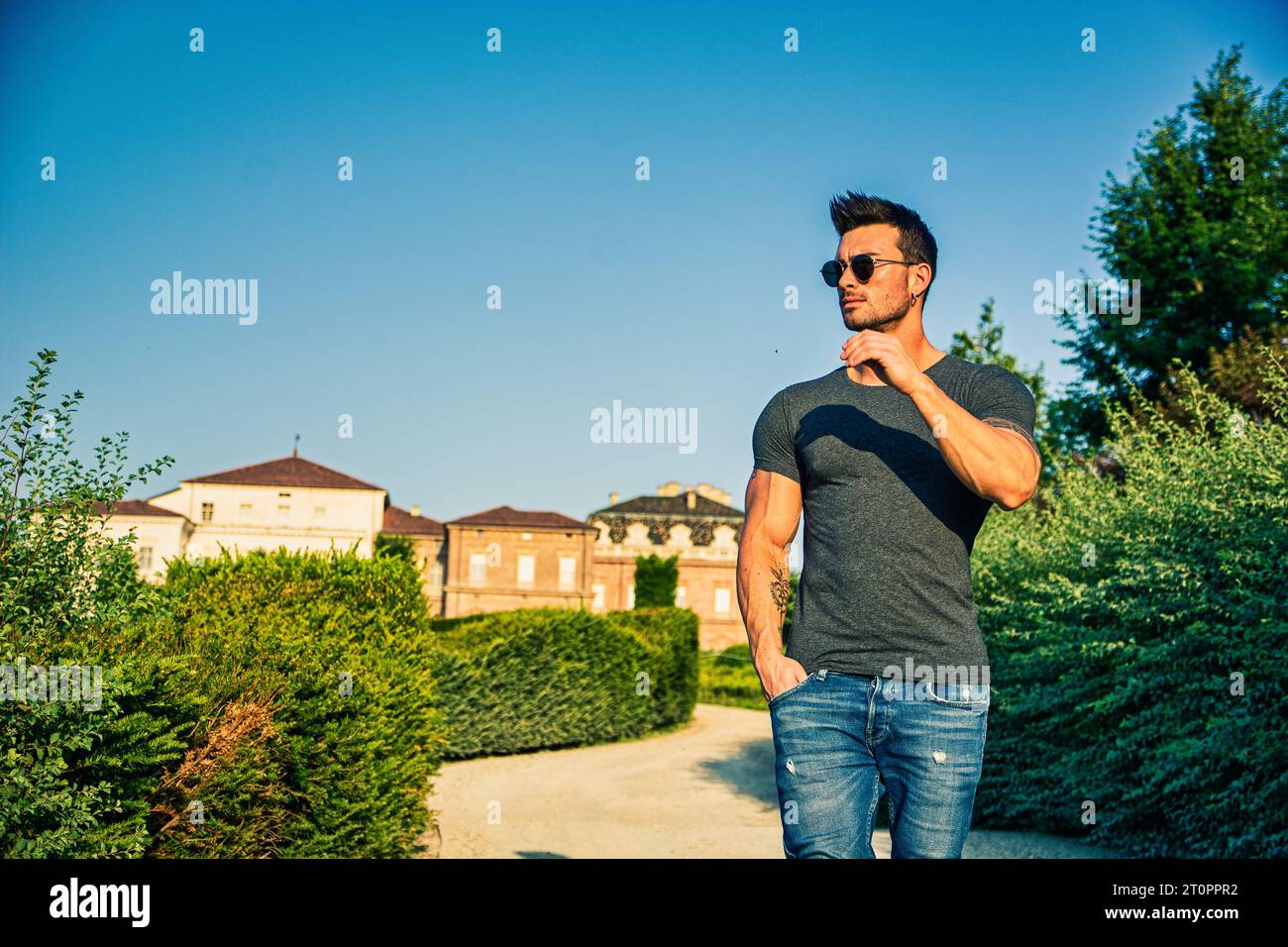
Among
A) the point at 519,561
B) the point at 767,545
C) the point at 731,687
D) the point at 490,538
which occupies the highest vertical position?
the point at 767,545

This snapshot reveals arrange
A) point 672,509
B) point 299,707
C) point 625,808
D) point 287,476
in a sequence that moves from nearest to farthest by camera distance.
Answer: point 299,707, point 625,808, point 287,476, point 672,509

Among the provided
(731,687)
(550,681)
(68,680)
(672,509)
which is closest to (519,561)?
(672,509)

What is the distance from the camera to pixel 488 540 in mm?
58625

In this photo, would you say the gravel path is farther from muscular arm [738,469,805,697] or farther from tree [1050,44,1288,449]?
tree [1050,44,1288,449]

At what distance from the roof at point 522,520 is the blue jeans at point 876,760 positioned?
5556cm

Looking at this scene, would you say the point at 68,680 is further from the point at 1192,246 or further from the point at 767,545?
the point at 1192,246

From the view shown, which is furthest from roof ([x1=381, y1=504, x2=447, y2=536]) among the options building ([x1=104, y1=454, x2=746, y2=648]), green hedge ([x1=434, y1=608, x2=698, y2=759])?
green hedge ([x1=434, y1=608, x2=698, y2=759])

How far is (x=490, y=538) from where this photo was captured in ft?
192

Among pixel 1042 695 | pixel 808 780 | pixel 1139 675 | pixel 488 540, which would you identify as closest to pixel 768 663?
pixel 808 780

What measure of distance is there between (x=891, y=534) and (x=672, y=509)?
61397mm

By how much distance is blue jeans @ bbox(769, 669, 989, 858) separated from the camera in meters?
2.83

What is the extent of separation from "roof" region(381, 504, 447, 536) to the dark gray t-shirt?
195 ft
